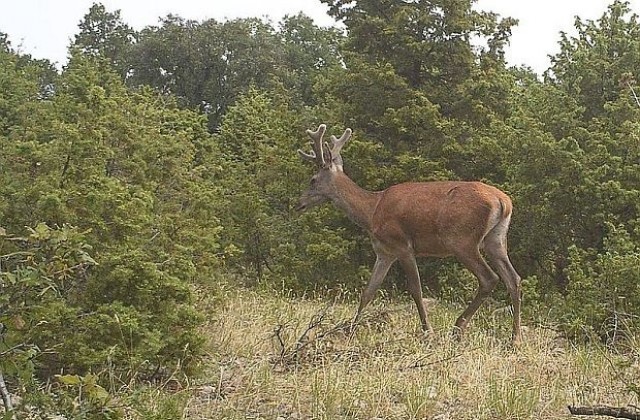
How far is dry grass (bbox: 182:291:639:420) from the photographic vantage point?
18.8 ft

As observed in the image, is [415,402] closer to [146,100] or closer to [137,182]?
[137,182]


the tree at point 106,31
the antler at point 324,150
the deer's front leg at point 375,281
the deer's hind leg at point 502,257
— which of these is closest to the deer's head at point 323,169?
the antler at point 324,150

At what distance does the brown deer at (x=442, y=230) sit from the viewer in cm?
891

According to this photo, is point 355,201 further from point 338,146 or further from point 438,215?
point 438,215

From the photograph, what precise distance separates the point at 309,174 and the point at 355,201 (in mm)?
3472

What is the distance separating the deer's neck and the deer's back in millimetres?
212

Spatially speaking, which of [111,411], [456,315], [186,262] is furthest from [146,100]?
[111,411]

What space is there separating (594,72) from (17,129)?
23.6 ft

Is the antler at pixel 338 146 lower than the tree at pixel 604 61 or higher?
lower

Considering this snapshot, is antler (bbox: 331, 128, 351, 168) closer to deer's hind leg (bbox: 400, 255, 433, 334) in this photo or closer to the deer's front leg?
the deer's front leg

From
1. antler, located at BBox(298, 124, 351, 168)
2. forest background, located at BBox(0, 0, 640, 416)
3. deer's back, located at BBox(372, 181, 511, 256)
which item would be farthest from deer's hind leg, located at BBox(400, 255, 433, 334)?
antler, located at BBox(298, 124, 351, 168)

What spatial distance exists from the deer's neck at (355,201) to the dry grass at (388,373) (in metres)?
1.28

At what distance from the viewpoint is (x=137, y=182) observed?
331 inches

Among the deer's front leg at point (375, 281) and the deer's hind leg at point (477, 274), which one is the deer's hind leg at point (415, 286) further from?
the deer's hind leg at point (477, 274)
